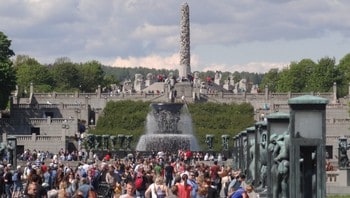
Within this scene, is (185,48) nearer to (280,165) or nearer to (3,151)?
(3,151)

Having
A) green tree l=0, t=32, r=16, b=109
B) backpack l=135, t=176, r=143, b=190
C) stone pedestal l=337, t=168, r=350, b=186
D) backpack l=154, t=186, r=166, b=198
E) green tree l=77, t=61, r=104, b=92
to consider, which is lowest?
stone pedestal l=337, t=168, r=350, b=186

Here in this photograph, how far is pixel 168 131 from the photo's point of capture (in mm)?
96250

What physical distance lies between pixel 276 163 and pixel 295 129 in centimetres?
291

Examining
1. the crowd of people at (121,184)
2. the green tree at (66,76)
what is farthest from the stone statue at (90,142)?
the green tree at (66,76)

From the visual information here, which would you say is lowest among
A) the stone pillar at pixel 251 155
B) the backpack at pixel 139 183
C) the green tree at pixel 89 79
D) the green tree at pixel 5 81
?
the backpack at pixel 139 183

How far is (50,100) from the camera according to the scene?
437 ft

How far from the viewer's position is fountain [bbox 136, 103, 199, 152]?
92500 millimetres

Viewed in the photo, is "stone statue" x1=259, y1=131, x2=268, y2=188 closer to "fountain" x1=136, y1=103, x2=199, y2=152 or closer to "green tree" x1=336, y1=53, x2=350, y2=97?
"fountain" x1=136, y1=103, x2=199, y2=152

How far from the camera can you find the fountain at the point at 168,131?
92500 mm

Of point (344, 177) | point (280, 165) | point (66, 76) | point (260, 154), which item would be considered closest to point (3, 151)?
point (344, 177)

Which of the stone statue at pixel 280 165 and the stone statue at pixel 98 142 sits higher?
the stone statue at pixel 280 165

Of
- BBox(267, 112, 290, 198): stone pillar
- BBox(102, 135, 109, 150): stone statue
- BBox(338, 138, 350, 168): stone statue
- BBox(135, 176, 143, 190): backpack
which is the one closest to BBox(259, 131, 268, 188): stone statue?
BBox(267, 112, 290, 198): stone pillar

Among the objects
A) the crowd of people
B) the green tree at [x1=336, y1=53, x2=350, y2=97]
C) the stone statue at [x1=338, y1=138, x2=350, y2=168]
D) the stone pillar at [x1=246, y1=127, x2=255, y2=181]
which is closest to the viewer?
the crowd of people

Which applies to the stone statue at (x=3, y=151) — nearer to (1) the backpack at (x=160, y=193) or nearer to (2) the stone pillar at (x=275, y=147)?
(1) the backpack at (x=160, y=193)
